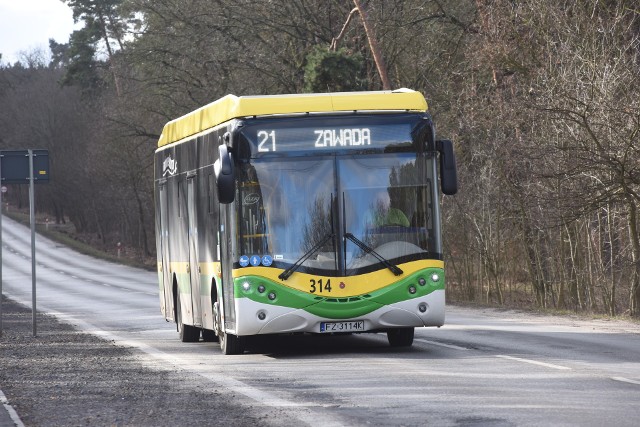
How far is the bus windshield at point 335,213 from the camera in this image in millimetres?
16297

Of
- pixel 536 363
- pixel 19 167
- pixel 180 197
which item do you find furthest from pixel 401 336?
pixel 19 167

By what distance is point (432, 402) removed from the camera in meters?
11.3

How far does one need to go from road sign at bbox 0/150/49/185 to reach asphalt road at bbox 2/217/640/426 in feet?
10.9

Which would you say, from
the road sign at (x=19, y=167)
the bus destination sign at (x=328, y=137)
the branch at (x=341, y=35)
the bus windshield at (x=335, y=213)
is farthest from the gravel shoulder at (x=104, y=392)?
the branch at (x=341, y=35)

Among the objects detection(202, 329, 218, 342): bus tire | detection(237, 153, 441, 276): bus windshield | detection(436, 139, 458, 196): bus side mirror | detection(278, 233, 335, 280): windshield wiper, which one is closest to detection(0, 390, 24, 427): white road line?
detection(278, 233, 335, 280): windshield wiper

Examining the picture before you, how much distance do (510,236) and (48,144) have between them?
280 ft

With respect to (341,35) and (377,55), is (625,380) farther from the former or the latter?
(341,35)

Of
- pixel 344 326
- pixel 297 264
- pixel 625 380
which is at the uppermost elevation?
pixel 297 264

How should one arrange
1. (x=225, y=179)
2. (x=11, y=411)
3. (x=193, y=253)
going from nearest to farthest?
(x=11, y=411)
(x=225, y=179)
(x=193, y=253)

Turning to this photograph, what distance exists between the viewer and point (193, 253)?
65.0 ft

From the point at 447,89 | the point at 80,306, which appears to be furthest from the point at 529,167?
the point at 80,306

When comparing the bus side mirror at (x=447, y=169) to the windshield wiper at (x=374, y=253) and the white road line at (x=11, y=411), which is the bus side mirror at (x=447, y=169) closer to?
the windshield wiper at (x=374, y=253)

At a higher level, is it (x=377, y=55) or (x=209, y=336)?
(x=377, y=55)

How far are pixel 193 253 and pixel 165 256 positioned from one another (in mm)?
3477
